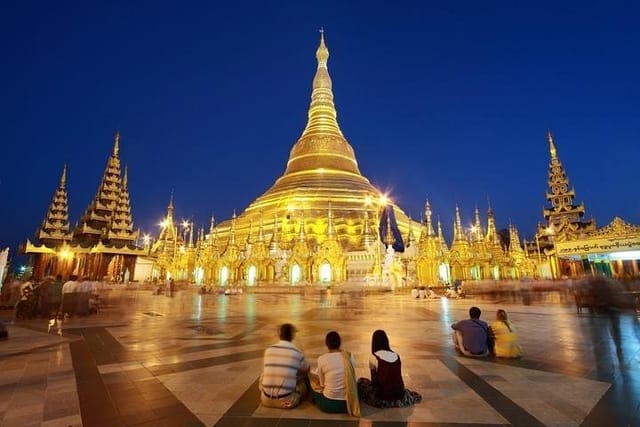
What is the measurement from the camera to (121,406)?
12.4 ft

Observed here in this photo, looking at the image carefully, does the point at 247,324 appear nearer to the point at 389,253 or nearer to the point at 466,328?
the point at 466,328

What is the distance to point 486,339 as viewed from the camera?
20.0ft

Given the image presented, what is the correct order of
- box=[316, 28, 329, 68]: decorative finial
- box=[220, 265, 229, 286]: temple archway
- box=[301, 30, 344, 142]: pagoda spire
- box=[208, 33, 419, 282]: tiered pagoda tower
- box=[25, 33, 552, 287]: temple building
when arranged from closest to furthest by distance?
box=[25, 33, 552, 287]: temple building
box=[208, 33, 419, 282]: tiered pagoda tower
box=[220, 265, 229, 286]: temple archway
box=[301, 30, 344, 142]: pagoda spire
box=[316, 28, 329, 68]: decorative finial

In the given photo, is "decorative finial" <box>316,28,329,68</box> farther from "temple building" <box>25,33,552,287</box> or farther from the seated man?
the seated man

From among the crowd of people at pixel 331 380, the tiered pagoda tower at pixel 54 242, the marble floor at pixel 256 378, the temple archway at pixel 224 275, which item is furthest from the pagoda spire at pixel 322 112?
the crowd of people at pixel 331 380

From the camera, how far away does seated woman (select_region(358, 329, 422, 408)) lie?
12.3ft

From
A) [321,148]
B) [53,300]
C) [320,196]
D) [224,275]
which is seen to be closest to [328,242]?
[320,196]

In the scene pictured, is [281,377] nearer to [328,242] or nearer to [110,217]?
[328,242]

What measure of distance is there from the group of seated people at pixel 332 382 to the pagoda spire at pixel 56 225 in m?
46.1

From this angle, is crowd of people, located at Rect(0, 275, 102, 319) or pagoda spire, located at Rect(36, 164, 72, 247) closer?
crowd of people, located at Rect(0, 275, 102, 319)

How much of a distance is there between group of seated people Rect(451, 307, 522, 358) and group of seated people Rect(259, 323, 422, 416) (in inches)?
100

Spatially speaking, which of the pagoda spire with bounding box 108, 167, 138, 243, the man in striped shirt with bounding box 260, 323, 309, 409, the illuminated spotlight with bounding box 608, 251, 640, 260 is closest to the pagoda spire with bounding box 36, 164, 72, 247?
the pagoda spire with bounding box 108, 167, 138, 243

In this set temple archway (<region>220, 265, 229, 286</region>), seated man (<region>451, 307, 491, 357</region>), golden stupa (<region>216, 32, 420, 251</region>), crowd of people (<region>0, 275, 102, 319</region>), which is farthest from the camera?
golden stupa (<region>216, 32, 420, 251</region>)

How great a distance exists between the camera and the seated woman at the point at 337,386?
11.6 ft
